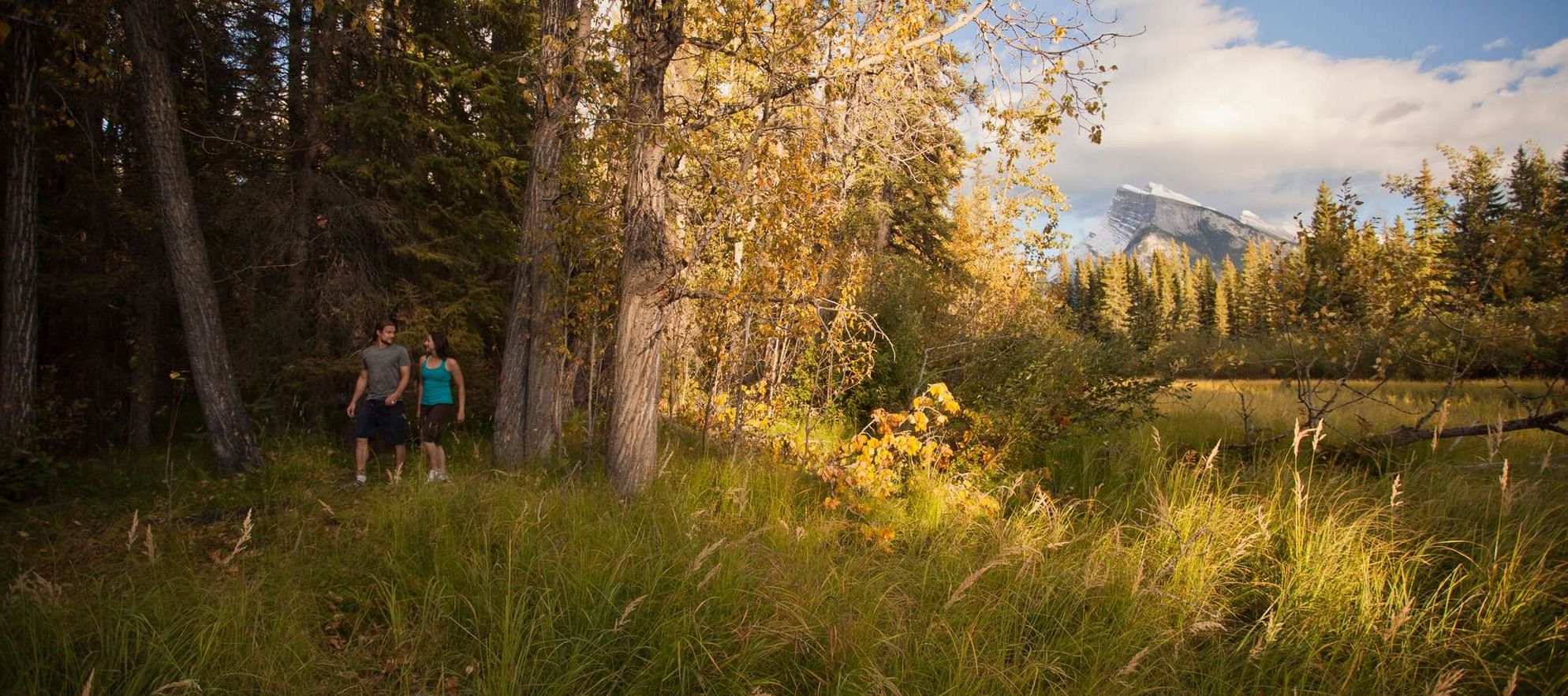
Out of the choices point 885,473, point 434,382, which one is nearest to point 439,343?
point 434,382

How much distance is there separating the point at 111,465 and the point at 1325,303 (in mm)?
15249

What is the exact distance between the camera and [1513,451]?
687cm

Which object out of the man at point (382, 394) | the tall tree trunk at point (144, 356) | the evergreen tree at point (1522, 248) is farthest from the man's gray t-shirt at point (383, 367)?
the evergreen tree at point (1522, 248)

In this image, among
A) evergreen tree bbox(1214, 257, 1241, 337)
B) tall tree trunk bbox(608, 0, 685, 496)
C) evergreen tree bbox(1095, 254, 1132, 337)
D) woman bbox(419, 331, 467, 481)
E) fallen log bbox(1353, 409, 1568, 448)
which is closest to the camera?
tall tree trunk bbox(608, 0, 685, 496)

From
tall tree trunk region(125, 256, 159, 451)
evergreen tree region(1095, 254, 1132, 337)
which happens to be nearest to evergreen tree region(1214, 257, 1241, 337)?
evergreen tree region(1095, 254, 1132, 337)

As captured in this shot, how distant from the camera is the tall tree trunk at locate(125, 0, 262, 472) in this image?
6797 mm

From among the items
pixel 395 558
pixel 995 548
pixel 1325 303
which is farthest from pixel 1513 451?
pixel 395 558

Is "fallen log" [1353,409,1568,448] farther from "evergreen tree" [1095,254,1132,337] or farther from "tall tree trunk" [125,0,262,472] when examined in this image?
"evergreen tree" [1095,254,1132,337]

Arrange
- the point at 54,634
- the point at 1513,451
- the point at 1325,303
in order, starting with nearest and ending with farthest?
the point at 54,634 → the point at 1513,451 → the point at 1325,303

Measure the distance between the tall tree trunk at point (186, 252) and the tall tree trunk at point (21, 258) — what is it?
3.54 feet

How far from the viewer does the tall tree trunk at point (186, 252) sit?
22.3 ft

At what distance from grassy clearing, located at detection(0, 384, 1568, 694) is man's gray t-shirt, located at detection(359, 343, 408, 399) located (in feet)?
8.44

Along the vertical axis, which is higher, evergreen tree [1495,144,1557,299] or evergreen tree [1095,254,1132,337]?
evergreen tree [1095,254,1132,337]

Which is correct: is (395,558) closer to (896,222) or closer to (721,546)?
(721,546)
